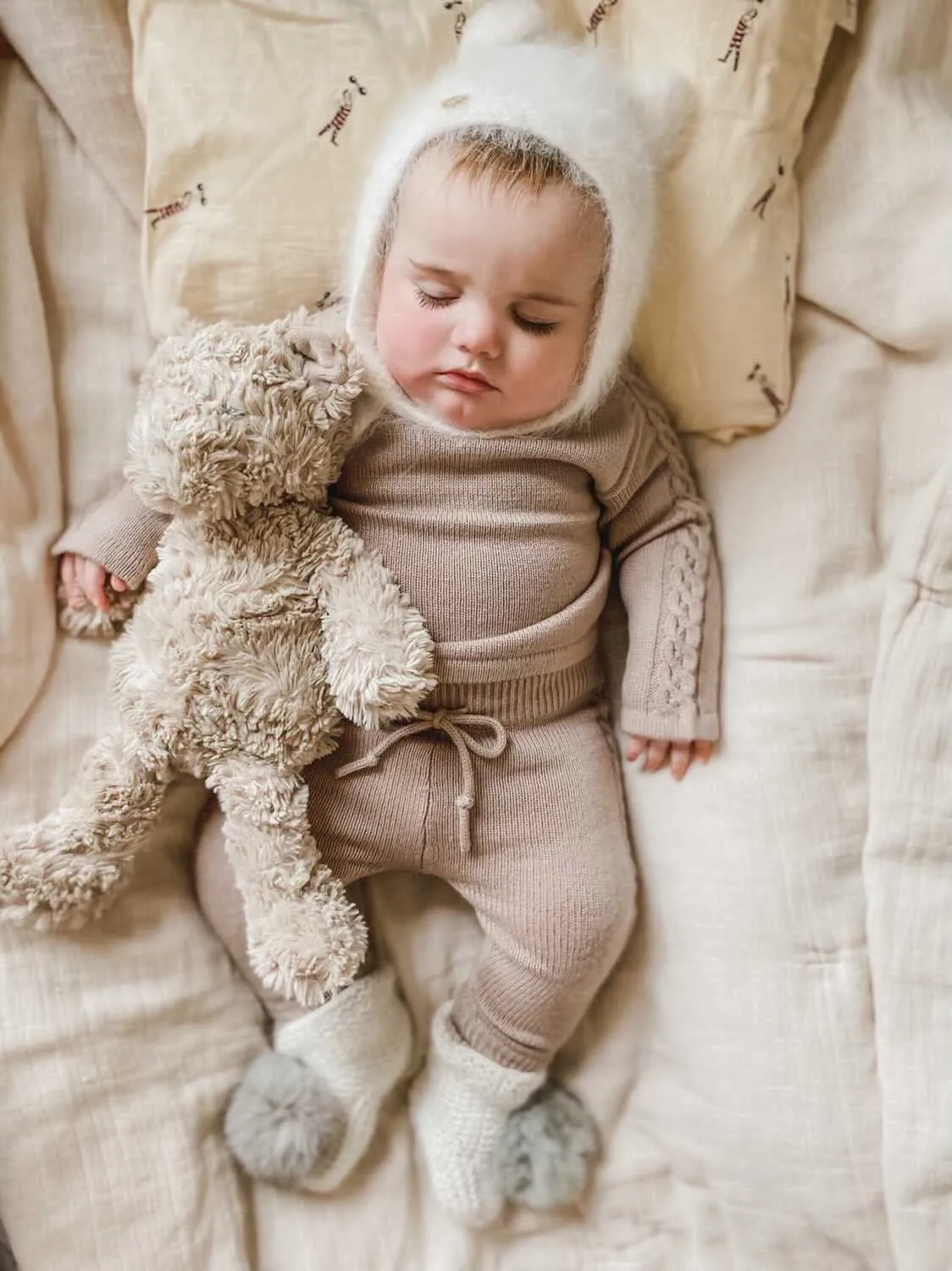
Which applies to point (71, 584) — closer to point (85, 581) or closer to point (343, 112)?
point (85, 581)

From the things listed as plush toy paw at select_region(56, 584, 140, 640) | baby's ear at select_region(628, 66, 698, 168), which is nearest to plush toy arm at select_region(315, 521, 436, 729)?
plush toy paw at select_region(56, 584, 140, 640)

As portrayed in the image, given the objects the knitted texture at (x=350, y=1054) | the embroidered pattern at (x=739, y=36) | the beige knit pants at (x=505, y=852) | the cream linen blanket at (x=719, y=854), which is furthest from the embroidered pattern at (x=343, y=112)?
the knitted texture at (x=350, y=1054)

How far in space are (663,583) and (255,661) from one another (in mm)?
388

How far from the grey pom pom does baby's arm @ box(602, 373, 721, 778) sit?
1.42 ft

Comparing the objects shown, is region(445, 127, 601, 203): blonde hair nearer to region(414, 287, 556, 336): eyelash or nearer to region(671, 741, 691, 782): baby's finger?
region(414, 287, 556, 336): eyelash

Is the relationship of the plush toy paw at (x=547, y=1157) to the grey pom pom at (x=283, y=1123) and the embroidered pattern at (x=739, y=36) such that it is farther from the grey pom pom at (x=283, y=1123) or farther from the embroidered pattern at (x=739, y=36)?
the embroidered pattern at (x=739, y=36)

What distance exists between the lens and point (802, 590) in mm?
1010

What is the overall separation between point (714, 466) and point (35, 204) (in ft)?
2.32

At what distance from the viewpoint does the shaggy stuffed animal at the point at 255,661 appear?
2.86 ft

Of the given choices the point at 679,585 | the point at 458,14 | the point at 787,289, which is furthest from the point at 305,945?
the point at 458,14

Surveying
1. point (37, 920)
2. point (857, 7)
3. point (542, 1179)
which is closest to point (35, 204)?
point (37, 920)

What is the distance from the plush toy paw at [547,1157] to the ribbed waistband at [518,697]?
0.37m

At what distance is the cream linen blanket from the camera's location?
3.06 ft

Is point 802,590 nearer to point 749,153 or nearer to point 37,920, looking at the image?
point 749,153
